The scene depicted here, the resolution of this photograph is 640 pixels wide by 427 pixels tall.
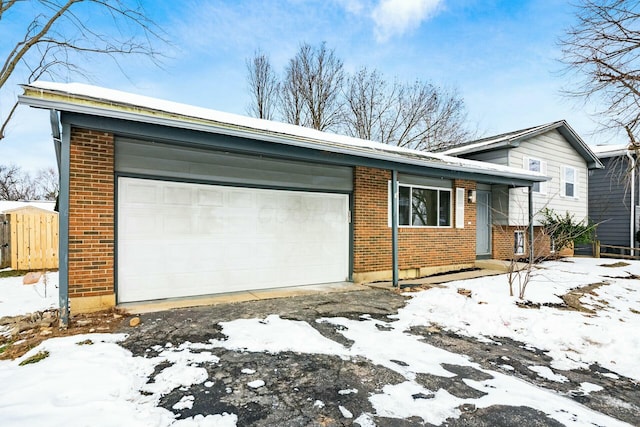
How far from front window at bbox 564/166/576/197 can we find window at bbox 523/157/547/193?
5.02 ft

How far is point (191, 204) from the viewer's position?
19.7ft

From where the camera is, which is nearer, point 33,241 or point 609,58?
point 609,58

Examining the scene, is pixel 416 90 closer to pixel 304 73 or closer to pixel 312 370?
pixel 304 73

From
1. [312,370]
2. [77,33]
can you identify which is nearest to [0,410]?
[312,370]

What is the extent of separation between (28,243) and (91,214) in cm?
929

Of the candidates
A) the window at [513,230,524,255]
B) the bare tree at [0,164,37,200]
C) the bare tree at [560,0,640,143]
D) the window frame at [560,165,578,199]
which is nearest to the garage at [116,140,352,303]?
the bare tree at [560,0,640,143]

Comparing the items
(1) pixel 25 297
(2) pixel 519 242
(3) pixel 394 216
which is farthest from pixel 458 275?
(1) pixel 25 297

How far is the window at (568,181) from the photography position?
1308cm

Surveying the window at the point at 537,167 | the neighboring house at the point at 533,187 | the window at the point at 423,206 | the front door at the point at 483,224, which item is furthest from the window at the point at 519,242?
the window at the point at 423,206

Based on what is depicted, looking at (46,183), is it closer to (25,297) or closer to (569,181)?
(25,297)

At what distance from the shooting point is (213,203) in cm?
623

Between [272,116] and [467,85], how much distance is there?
12073mm

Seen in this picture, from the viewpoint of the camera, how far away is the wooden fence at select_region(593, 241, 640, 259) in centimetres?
1353

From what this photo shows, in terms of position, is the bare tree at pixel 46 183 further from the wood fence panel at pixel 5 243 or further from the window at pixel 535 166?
the window at pixel 535 166
